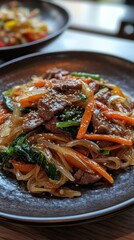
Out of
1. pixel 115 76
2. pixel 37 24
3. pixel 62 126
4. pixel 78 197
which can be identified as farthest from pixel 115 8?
pixel 78 197

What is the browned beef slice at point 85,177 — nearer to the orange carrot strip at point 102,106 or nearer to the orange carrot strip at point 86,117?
the orange carrot strip at point 86,117

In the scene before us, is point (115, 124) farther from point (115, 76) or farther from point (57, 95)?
point (115, 76)

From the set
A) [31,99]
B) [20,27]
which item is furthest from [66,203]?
[20,27]

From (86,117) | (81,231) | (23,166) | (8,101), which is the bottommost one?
(81,231)

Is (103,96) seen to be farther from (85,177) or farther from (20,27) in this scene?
(20,27)

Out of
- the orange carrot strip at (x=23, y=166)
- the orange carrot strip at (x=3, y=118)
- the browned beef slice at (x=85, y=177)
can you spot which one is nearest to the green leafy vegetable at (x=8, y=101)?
the orange carrot strip at (x=3, y=118)

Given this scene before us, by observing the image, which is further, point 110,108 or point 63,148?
point 110,108

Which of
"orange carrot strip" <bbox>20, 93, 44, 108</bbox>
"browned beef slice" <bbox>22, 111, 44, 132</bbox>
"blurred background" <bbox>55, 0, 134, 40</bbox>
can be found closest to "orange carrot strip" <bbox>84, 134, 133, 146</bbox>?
"browned beef slice" <bbox>22, 111, 44, 132</bbox>
